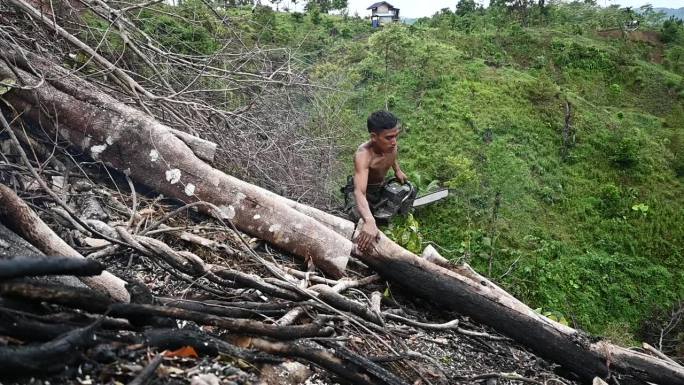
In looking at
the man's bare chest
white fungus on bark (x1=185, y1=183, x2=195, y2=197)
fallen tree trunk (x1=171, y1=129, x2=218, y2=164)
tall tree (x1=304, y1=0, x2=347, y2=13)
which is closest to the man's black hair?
the man's bare chest

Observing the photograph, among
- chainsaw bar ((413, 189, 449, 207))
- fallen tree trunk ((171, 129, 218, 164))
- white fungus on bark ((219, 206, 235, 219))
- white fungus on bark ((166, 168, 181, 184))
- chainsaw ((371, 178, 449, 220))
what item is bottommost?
chainsaw bar ((413, 189, 449, 207))

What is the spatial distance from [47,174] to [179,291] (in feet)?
4.43

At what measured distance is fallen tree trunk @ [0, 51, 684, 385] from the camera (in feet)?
9.76

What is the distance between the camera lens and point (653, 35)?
73.2 ft

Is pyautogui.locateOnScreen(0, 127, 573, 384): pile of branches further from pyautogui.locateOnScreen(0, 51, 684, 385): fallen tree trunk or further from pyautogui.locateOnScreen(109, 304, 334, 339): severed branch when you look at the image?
pyautogui.locateOnScreen(0, 51, 684, 385): fallen tree trunk

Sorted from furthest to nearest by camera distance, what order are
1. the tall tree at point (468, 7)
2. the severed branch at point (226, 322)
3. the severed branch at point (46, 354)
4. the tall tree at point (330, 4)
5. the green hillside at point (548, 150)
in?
the tall tree at point (330, 4) → the tall tree at point (468, 7) → the green hillside at point (548, 150) → the severed branch at point (226, 322) → the severed branch at point (46, 354)

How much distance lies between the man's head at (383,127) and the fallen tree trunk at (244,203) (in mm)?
812

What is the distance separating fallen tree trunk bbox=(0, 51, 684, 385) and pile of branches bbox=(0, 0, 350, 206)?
31 cm

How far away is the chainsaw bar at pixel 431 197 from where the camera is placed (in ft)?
39.0

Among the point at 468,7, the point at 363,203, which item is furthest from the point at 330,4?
the point at 363,203

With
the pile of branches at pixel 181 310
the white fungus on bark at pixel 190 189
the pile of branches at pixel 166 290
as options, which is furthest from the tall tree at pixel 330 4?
the pile of branches at pixel 181 310

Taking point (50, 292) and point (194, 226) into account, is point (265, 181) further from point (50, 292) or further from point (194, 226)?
point (50, 292)

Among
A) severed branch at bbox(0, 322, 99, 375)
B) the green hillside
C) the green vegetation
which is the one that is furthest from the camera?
the green hillside

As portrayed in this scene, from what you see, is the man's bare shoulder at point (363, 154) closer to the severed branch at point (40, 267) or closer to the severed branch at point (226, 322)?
the severed branch at point (226, 322)
